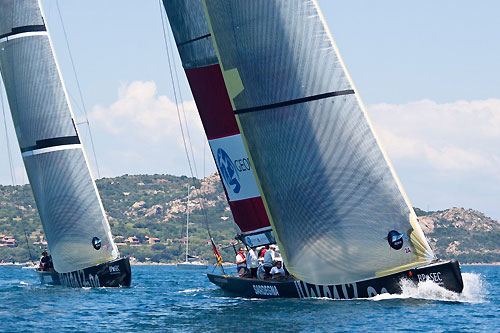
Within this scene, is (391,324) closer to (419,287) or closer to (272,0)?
(419,287)

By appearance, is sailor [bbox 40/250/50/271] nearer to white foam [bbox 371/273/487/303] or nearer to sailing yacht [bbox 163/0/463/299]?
sailing yacht [bbox 163/0/463/299]

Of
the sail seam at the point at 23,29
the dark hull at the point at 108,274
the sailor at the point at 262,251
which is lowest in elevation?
the sailor at the point at 262,251

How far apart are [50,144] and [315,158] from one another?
1547 cm

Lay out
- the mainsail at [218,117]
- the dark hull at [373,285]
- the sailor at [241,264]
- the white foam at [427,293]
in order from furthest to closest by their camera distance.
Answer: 1. the sailor at [241,264]
2. the mainsail at [218,117]
3. the white foam at [427,293]
4. the dark hull at [373,285]

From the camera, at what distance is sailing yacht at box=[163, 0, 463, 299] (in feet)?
65.8

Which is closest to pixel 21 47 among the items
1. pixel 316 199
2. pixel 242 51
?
pixel 242 51

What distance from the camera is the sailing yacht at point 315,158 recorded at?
20047mm

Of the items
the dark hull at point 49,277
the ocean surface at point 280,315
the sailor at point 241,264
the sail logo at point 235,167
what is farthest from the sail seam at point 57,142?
the sailor at point 241,264

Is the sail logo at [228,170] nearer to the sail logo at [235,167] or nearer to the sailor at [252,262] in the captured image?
the sail logo at [235,167]

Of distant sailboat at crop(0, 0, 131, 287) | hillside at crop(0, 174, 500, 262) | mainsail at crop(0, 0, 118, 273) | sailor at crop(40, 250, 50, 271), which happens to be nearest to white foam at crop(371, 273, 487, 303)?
distant sailboat at crop(0, 0, 131, 287)

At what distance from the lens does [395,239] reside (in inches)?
786

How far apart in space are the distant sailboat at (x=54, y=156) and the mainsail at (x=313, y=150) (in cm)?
1234

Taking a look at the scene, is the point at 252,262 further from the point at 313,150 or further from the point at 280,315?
the point at 313,150

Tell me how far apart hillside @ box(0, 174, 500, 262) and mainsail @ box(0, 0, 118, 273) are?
9036 centimetres
